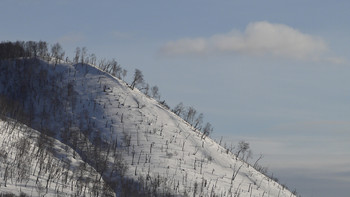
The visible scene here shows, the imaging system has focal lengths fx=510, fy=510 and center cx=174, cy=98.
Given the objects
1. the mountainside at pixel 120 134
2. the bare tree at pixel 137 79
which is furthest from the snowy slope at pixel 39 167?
the bare tree at pixel 137 79

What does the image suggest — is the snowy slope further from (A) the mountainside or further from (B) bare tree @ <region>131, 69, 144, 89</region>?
(B) bare tree @ <region>131, 69, 144, 89</region>

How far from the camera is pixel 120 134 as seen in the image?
117 meters

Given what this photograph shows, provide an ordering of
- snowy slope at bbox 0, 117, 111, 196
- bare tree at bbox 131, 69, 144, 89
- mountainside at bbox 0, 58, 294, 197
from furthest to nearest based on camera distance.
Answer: bare tree at bbox 131, 69, 144, 89, mountainside at bbox 0, 58, 294, 197, snowy slope at bbox 0, 117, 111, 196

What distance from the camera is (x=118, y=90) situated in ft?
452

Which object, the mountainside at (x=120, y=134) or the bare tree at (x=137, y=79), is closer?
the mountainside at (x=120, y=134)

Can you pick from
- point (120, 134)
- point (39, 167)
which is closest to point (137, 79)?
point (120, 134)

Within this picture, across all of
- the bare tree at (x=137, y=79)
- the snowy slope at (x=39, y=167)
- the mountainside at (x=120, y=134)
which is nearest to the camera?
the snowy slope at (x=39, y=167)

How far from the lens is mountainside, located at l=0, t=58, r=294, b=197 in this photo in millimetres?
100250

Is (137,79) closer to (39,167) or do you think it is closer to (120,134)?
(120,134)

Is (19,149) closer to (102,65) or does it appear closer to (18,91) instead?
(18,91)

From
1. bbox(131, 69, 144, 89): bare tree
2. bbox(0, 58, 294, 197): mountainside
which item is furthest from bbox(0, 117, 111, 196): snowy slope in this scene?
bbox(131, 69, 144, 89): bare tree

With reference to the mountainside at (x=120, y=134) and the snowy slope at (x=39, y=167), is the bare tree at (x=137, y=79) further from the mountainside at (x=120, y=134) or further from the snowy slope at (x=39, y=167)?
the snowy slope at (x=39, y=167)

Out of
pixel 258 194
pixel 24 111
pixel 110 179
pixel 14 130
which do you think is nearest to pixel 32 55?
pixel 24 111

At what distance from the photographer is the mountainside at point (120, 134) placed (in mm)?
100250
